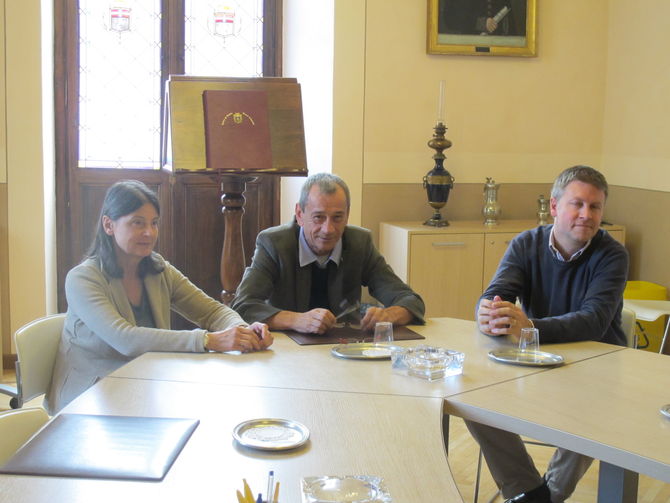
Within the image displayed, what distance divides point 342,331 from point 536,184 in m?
3.18

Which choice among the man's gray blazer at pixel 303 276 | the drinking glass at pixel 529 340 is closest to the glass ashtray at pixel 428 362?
the drinking glass at pixel 529 340

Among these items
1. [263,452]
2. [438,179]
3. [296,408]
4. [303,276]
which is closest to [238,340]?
[296,408]

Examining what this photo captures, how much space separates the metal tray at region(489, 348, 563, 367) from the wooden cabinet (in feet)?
7.52

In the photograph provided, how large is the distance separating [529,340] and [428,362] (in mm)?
418

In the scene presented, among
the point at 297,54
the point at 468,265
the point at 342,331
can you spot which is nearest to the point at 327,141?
the point at 297,54

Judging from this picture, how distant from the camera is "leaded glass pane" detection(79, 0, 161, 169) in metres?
Result: 5.23

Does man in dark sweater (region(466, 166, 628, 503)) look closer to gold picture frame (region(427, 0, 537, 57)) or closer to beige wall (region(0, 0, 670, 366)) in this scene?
beige wall (region(0, 0, 670, 366))

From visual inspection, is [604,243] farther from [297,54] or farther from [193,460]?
[297,54]

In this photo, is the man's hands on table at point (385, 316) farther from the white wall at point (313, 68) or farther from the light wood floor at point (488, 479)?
the white wall at point (313, 68)

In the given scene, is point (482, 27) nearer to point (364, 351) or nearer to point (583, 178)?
point (583, 178)

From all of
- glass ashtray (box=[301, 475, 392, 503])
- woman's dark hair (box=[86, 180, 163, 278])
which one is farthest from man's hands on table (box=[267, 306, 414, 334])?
glass ashtray (box=[301, 475, 392, 503])

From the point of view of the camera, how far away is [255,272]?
10.1ft

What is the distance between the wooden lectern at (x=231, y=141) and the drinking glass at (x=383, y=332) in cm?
117

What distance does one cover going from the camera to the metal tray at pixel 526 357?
240 cm
